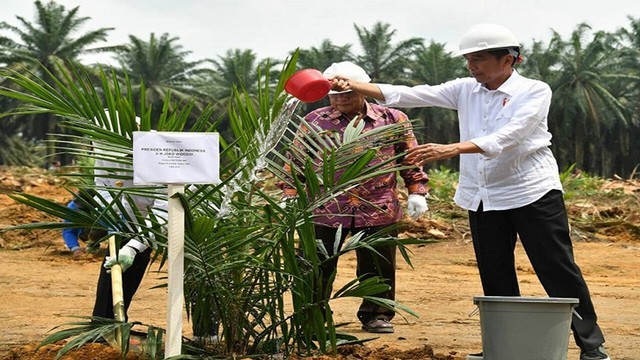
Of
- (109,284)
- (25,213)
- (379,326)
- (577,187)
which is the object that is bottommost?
(379,326)

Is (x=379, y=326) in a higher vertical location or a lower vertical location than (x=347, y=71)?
lower

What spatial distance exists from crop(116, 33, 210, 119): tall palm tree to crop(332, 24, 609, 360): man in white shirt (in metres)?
41.4

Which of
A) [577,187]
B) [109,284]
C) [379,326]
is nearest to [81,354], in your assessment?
[109,284]

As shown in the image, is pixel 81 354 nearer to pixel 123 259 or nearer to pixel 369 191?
pixel 123 259

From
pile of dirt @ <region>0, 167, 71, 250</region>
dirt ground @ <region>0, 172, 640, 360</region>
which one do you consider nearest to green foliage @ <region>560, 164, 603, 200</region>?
dirt ground @ <region>0, 172, 640, 360</region>

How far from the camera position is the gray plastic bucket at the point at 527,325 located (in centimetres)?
407

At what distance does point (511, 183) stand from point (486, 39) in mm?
708

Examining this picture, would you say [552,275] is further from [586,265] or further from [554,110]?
[554,110]

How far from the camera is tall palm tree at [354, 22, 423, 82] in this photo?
48000 mm

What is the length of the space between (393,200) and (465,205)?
986 mm

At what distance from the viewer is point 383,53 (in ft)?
158

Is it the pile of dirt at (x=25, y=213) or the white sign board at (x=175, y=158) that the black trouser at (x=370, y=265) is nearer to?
the white sign board at (x=175, y=158)

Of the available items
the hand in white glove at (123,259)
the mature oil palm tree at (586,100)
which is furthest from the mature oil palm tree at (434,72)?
the hand in white glove at (123,259)

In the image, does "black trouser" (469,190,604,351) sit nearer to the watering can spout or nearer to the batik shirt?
the batik shirt
